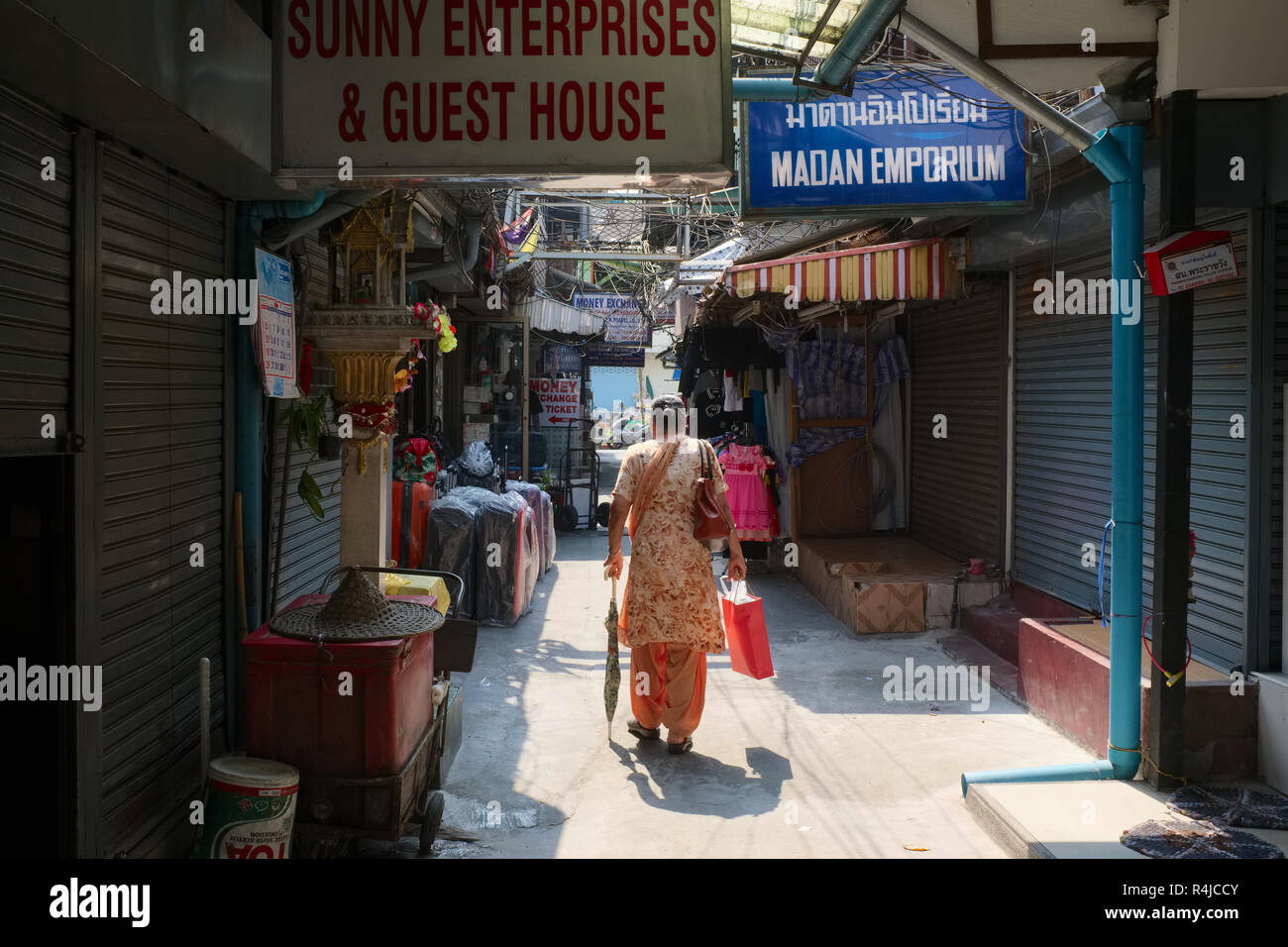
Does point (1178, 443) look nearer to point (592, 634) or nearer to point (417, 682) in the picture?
point (417, 682)

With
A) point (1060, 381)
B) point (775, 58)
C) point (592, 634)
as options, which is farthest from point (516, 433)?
point (775, 58)

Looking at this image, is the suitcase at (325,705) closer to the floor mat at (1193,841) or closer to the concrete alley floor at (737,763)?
the concrete alley floor at (737,763)

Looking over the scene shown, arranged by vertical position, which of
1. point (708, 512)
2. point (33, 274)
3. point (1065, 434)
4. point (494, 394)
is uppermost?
point (494, 394)

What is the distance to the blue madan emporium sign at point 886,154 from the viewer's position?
255 inches

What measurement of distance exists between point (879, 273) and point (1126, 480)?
403cm

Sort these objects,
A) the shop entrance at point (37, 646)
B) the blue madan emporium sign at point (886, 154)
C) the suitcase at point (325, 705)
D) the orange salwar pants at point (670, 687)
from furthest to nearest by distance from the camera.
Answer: the blue madan emporium sign at point (886, 154), the orange salwar pants at point (670, 687), the suitcase at point (325, 705), the shop entrance at point (37, 646)

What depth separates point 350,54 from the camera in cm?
337

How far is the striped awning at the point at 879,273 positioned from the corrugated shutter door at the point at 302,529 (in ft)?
14.4

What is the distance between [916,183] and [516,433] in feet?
35.7

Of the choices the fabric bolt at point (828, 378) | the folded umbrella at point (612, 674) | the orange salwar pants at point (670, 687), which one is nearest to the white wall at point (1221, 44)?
the orange salwar pants at point (670, 687)

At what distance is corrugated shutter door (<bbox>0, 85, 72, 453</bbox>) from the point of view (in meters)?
3.11

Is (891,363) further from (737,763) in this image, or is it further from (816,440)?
(737,763)

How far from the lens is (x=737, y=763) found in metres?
5.91

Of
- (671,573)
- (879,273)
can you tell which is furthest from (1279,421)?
(879,273)
